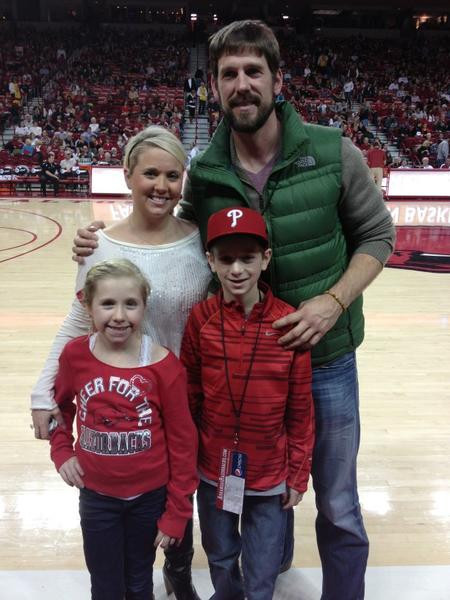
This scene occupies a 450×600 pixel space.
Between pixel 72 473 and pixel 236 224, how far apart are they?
779 mm

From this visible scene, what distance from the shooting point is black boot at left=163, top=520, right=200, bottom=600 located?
1.76 metres

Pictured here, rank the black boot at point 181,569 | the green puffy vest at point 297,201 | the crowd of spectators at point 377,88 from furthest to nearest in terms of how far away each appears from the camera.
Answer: the crowd of spectators at point 377,88
the black boot at point 181,569
the green puffy vest at point 297,201

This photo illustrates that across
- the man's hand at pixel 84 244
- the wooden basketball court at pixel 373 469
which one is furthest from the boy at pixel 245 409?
the wooden basketball court at pixel 373 469

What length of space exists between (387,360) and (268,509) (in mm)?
2643

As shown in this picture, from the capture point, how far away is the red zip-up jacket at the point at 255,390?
1451 mm

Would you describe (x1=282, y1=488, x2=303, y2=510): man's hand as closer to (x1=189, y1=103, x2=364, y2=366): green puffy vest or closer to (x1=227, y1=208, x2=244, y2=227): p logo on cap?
(x1=189, y1=103, x2=364, y2=366): green puffy vest

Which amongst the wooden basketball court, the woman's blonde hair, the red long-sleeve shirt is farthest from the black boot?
the woman's blonde hair

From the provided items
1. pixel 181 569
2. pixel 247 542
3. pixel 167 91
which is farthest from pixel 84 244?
pixel 167 91

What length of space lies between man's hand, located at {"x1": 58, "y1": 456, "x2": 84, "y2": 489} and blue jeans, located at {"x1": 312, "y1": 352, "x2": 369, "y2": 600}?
657 mm

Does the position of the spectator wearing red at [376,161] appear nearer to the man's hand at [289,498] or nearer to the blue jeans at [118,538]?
the man's hand at [289,498]

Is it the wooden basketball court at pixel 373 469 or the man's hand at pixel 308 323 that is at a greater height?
the man's hand at pixel 308 323

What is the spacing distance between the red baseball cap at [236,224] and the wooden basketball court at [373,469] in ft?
4.12

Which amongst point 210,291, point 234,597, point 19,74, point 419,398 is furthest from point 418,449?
point 19,74

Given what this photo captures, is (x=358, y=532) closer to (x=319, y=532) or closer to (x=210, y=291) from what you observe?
(x=319, y=532)
